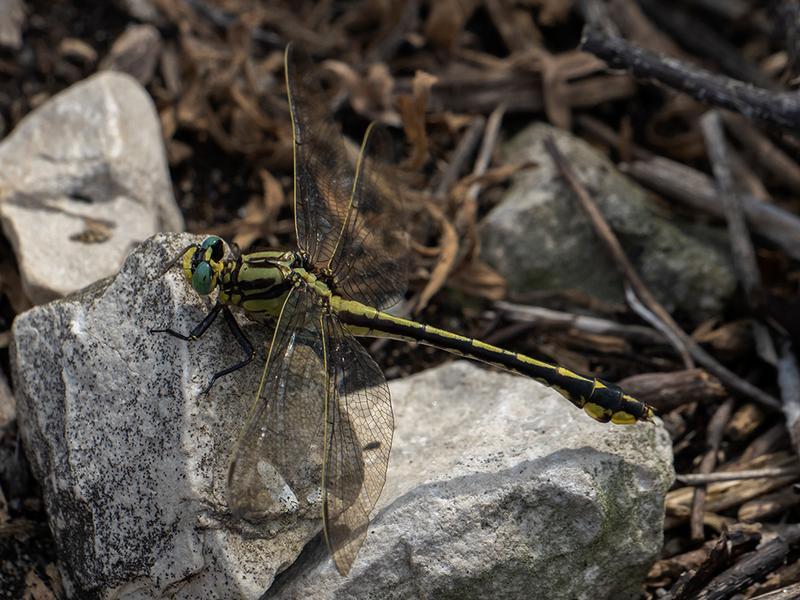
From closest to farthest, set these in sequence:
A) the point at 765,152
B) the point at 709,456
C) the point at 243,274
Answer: the point at 243,274 → the point at 709,456 → the point at 765,152

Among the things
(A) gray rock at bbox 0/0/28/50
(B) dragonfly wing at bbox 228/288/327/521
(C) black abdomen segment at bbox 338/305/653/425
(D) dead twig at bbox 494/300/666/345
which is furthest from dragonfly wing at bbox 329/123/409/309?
(A) gray rock at bbox 0/0/28/50

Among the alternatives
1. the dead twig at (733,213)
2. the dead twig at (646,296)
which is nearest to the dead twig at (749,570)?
the dead twig at (646,296)

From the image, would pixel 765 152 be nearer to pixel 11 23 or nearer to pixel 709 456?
pixel 709 456

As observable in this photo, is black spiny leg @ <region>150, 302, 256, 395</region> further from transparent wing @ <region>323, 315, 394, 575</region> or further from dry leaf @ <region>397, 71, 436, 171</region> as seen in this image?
dry leaf @ <region>397, 71, 436, 171</region>

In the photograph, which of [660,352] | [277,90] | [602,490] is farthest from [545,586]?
[277,90]

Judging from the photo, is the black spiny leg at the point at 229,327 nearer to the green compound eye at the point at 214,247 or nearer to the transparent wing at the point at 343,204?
the green compound eye at the point at 214,247

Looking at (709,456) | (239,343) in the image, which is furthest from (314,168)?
(709,456)
